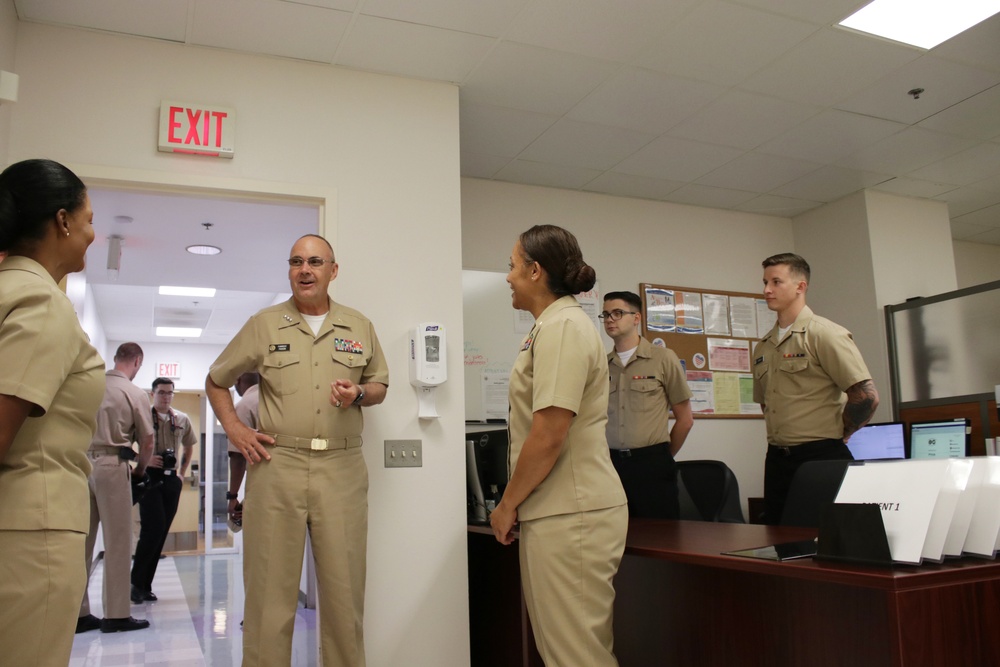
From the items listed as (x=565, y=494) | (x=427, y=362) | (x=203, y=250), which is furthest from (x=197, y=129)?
(x=203, y=250)

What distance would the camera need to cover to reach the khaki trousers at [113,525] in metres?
4.36

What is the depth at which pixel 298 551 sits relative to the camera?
105 inches

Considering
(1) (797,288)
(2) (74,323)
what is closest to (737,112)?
(1) (797,288)

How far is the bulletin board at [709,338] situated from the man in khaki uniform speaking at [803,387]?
69.2 inches

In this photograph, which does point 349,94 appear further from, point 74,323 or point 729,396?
point 729,396

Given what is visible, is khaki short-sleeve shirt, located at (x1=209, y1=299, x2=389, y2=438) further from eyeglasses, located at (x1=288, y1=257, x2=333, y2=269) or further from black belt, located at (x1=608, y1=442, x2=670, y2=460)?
black belt, located at (x1=608, y1=442, x2=670, y2=460)

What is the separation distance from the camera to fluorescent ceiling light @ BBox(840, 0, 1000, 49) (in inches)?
126

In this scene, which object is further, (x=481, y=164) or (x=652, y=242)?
(x=652, y=242)

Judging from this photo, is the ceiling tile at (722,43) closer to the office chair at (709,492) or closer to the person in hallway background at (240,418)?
the office chair at (709,492)

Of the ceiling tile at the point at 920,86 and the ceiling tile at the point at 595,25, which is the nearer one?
the ceiling tile at the point at 595,25

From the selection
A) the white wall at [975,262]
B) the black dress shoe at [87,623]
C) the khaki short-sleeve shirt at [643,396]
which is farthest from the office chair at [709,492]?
the white wall at [975,262]

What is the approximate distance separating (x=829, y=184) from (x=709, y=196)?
0.77m

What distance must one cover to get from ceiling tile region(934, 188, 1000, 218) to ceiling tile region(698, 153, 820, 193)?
131 cm

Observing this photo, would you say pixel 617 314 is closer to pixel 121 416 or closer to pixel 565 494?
pixel 565 494
